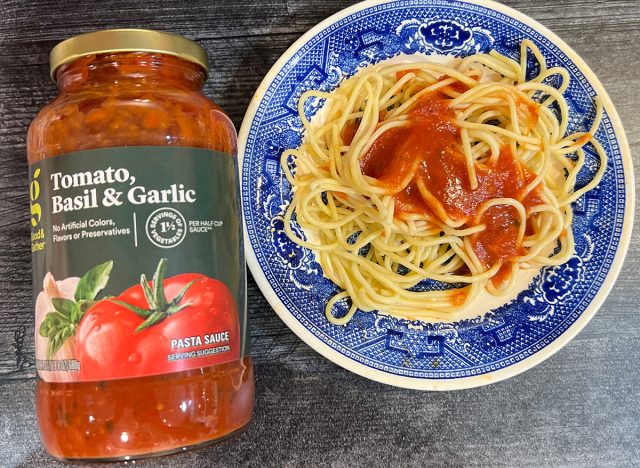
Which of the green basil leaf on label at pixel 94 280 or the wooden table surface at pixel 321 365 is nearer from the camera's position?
the green basil leaf on label at pixel 94 280

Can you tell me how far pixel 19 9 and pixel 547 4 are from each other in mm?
2089

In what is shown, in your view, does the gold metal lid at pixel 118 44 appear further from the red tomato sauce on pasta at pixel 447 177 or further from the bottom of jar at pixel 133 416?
the bottom of jar at pixel 133 416

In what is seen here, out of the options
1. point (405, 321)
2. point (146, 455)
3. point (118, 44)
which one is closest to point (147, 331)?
point (146, 455)

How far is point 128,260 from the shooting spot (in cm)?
127

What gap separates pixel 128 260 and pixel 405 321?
1.00 metres

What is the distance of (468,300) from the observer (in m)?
1.77

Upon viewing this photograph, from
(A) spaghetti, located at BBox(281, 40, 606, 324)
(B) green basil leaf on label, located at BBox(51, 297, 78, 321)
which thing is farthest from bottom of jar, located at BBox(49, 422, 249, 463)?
Answer: (A) spaghetti, located at BBox(281, 40, 606, 324)

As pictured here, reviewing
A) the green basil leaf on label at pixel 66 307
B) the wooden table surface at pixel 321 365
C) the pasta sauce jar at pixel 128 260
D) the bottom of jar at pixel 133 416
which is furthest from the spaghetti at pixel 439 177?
the green basil leaf on label at pixel 66 307

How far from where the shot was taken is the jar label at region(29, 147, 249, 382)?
1.26m

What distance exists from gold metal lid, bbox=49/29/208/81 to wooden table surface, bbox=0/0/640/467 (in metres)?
0.52

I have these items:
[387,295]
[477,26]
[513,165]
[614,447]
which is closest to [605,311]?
[614,447]

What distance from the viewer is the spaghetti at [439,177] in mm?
1714

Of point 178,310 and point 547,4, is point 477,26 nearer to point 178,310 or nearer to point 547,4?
point 547,4

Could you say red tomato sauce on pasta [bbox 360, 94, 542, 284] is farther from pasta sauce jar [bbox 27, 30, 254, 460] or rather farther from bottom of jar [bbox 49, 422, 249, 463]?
bottom of jar [bbox 49, 422, 249, 463]
